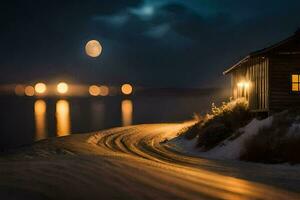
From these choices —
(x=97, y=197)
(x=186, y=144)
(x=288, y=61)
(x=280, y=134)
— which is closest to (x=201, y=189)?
(x=97, y=197)

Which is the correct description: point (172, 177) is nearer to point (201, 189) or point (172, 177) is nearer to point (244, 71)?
point (201, 189)

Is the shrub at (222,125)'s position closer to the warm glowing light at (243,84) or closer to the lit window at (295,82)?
the warm glowing light at (243,84)

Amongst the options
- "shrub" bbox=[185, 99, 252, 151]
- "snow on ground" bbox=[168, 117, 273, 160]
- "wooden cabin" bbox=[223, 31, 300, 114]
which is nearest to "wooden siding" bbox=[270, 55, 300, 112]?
"wooden cabin" bbox=[223, 31, 300, 114]

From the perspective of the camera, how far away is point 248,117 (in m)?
25.1

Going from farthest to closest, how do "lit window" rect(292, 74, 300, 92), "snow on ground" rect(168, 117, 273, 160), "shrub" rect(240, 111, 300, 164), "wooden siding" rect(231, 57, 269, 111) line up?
1. "wooden siding" rect(231, 57, 269, 111)
2. "lit window" rect(292, 74, 300, 92)
3. "snow on ground" rect(168, 117, 273, 160)
4. "shrub" rect(240, 111, 300, 164)

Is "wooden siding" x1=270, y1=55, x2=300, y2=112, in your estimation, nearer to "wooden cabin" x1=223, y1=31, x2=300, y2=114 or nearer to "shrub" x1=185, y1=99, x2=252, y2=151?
"wooden cabin" x1=223, y1=31, x2=300, y2=114

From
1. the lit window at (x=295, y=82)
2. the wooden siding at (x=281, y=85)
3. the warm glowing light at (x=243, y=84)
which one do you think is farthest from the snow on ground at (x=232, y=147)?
the warm glowing light at (x=243, y=84)

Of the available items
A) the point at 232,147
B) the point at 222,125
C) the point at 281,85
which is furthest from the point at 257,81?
the point at 232,147

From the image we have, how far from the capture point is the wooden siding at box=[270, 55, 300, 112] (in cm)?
2284

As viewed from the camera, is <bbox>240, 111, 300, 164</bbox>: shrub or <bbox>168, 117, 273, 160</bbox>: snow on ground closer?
<bbox>240, 111, 300, 164</bbox>: shrub

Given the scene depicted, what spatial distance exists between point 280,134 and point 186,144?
25.0 ft

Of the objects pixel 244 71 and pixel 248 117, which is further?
pixel 244 71

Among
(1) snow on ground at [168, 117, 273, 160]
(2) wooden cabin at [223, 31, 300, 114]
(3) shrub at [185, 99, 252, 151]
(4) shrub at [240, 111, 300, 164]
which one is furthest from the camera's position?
(2) wooden cabin at [223, 31, 300, 114]

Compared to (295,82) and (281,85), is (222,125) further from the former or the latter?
(295,82)
